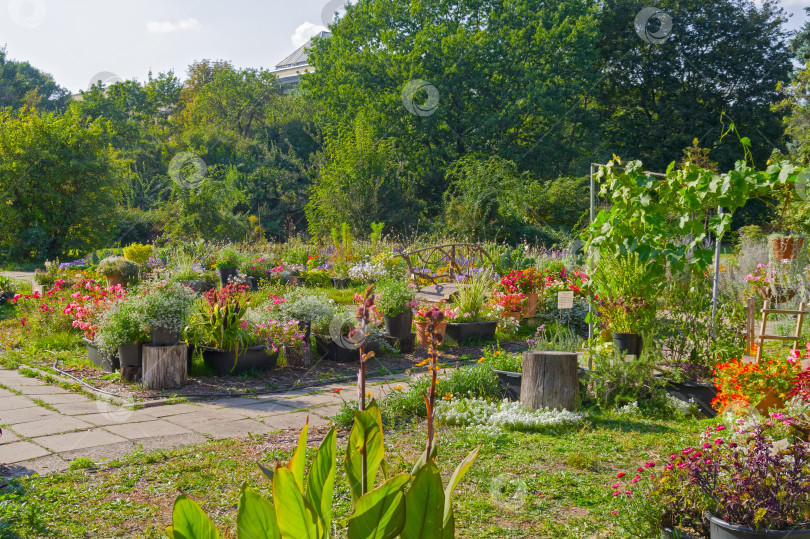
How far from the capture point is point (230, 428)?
4.11m

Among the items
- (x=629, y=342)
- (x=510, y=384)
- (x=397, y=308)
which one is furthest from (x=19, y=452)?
(x=629, y=342)

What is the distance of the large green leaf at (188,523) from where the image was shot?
134cm

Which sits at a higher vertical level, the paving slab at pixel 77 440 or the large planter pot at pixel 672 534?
the large planter pot at pixel 672 534

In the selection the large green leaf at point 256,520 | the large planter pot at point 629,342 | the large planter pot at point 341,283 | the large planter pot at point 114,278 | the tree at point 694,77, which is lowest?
the large planter pot at point 341,283

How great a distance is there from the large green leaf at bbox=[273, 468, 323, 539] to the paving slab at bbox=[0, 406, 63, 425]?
3479 millimetres

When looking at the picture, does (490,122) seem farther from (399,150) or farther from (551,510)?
(551,510)

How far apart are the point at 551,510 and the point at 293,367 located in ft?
12.2

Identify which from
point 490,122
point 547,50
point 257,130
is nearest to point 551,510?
point 490,122

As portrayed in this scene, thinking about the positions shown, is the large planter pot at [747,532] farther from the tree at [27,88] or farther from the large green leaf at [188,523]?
the tree at [27,88]

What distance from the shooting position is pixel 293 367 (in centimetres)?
607

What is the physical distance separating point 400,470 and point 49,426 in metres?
2.42

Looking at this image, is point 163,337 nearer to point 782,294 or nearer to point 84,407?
point 84,407

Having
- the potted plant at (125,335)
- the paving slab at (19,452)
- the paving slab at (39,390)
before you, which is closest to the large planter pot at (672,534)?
the paving slab at (19,452)

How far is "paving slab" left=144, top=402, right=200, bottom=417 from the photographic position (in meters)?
4.42
